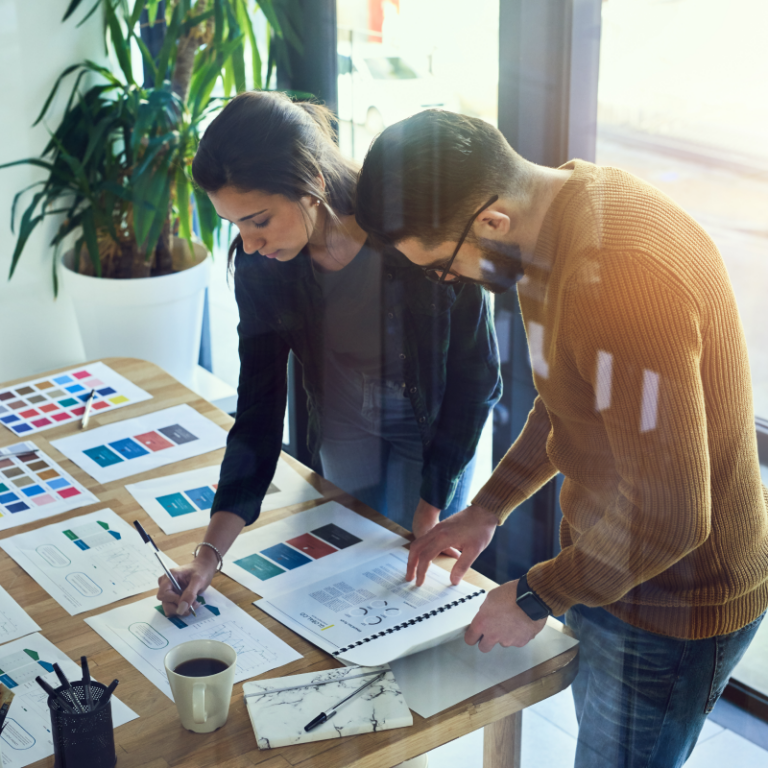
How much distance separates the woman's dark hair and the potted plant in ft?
4.00

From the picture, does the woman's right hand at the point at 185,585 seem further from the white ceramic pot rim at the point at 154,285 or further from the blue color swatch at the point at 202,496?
the white ceramic pot rim at the point at 154,285

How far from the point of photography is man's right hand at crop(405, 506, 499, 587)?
46.5 inches

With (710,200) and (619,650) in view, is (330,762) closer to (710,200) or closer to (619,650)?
(619,650)

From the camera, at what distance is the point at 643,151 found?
1.52 m

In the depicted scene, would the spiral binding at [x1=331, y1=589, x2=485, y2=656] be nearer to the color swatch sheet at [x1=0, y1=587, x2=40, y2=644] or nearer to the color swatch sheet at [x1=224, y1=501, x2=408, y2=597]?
the color swatch sheet at [x1=224, y1=501, x2=408, y2=597]

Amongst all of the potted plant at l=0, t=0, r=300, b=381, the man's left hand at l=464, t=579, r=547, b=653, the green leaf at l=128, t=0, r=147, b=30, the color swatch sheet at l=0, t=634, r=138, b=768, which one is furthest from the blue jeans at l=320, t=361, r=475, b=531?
the green leaf at l=128, t=0, r=147, b=30

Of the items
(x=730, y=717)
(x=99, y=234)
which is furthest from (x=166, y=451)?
(x=99, y=234)

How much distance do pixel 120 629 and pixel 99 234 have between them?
1909 mm

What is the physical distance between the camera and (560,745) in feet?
4.26

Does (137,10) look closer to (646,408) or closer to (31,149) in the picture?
(31,149)

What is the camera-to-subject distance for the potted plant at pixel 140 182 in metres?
2.49

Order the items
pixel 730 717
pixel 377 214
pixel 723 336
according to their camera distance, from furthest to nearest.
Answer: pixel 730 717 < pixel 377 214 < pixel 723 336

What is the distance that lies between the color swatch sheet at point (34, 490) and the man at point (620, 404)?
0.75 metres

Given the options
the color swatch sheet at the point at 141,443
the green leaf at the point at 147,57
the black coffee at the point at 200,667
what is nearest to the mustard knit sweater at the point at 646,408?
the black coffee at the point at 200,667
